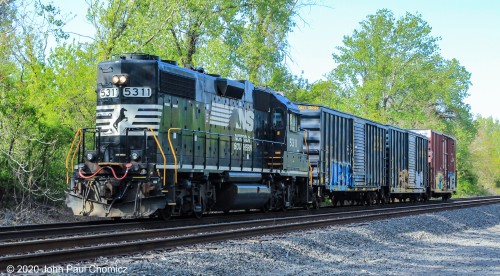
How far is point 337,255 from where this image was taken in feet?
37.1

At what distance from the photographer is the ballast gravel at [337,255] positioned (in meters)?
8.88

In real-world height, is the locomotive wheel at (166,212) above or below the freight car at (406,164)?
below

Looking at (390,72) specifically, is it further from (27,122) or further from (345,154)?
(27,122)

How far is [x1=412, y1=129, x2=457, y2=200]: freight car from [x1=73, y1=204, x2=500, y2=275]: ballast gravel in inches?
729

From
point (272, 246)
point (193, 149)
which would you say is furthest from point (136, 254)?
point (193, 149)

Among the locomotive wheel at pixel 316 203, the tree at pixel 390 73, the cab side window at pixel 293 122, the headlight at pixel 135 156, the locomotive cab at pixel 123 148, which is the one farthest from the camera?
the tree at pixel 390 73

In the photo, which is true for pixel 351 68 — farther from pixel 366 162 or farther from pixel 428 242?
pixel 428 242

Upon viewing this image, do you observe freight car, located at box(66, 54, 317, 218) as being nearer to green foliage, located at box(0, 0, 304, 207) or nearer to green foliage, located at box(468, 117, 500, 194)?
green foliage, located at box(0, 0, 304, 207)

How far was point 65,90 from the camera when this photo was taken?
65.6 ft

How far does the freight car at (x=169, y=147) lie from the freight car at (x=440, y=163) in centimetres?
1782

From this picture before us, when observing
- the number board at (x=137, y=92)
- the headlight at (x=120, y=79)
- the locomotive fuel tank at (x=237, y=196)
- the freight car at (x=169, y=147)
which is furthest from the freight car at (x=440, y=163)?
the headlight at (x=120, y=79)
